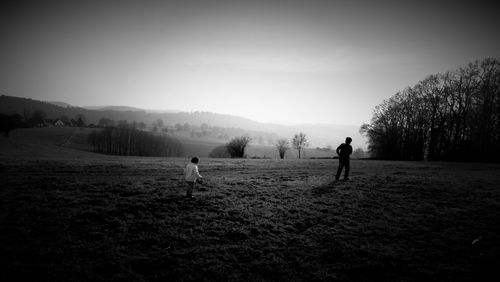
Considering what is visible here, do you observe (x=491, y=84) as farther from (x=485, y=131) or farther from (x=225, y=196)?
(x=225, y=196)

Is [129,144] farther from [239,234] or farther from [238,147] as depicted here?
[239,234]

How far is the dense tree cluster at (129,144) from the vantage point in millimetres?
92125

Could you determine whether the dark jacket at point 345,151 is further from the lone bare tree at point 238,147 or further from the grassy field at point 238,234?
the lone bare tree at point 238,147

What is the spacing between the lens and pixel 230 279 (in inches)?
216

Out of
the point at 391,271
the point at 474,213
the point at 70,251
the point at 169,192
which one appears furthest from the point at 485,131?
the point at 70,251

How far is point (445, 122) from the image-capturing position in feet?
148

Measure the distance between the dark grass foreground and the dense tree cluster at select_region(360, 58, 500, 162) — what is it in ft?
124

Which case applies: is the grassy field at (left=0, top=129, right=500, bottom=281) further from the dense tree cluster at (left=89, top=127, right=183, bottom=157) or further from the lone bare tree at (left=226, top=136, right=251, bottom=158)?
the dense tree cluster at (left=89, top=127, right=183, bottom=157)

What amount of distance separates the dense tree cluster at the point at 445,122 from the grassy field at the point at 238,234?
123ft

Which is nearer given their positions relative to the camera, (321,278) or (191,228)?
(321,278)

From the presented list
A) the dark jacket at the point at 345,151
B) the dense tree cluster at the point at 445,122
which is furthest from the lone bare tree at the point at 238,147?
the dark jacket at the point at 345,151

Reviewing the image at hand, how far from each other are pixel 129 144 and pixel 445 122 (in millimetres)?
103914

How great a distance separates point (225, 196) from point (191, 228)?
13.1ft

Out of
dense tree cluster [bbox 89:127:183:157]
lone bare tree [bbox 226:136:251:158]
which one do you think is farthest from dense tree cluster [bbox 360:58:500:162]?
dense tree cluster [bbox 89:127:183:157]
